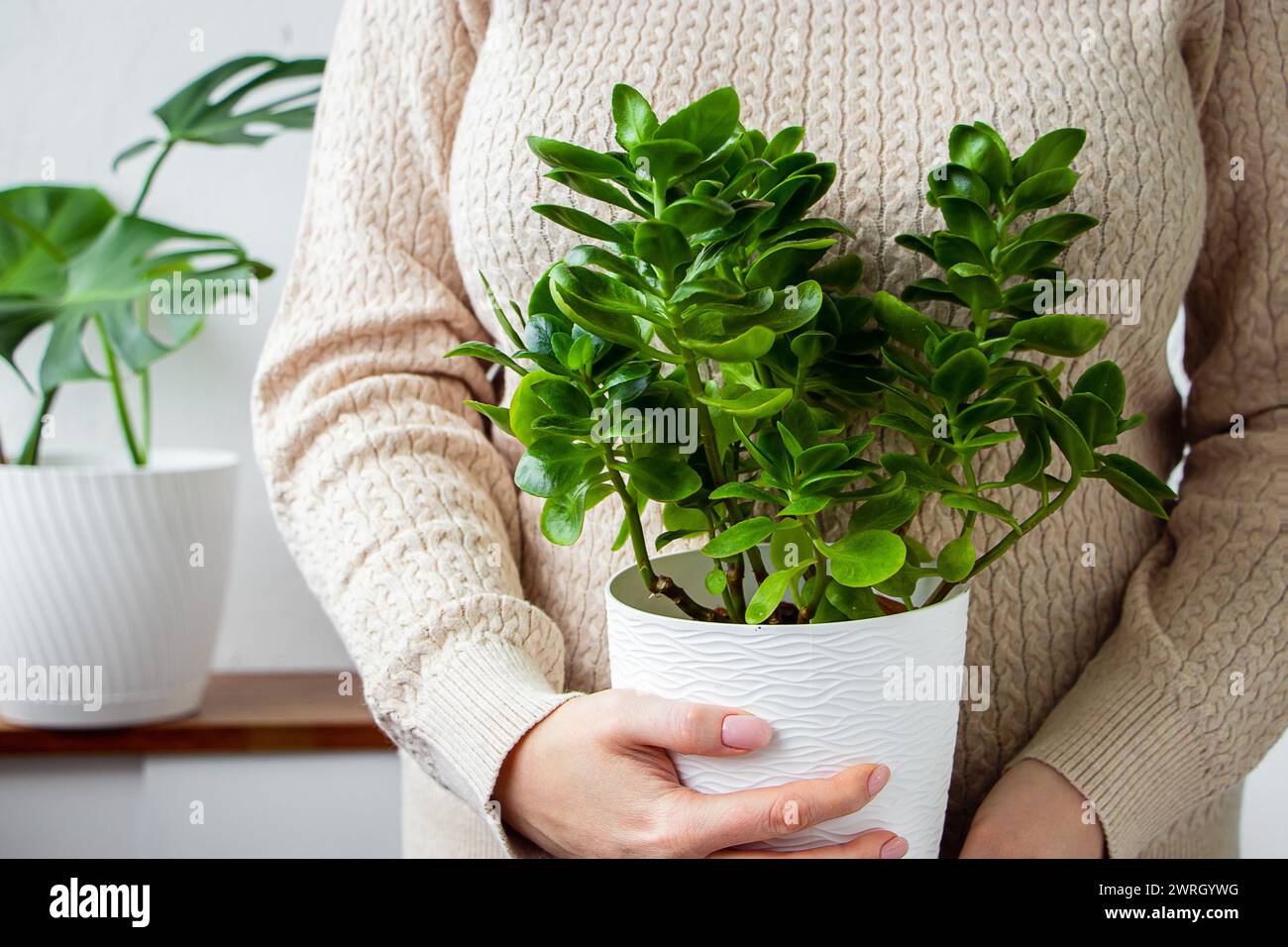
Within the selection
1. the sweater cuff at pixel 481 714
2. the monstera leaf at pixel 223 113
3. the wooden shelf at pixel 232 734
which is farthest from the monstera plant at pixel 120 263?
the sweater cuff at pixel 481 714

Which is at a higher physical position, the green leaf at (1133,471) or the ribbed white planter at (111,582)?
the green leaf at (1133,471)

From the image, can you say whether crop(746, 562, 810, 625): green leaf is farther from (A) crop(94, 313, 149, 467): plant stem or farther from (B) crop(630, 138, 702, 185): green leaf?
(A) crop(94, 313, 149, 467): plant stem

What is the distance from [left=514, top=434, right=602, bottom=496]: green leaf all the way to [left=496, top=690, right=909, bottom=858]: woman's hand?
95 millimetres

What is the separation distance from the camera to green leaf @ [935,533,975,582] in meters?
0.41

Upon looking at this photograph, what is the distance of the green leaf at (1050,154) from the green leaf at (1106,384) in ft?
0.26

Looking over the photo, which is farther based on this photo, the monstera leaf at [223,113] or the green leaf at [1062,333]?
the monstera leaf at [223,113]

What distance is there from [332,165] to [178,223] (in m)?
0.76

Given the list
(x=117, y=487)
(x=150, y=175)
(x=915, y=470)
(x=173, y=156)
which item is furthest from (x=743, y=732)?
(x=173, y=156)

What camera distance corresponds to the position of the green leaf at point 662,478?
40cm

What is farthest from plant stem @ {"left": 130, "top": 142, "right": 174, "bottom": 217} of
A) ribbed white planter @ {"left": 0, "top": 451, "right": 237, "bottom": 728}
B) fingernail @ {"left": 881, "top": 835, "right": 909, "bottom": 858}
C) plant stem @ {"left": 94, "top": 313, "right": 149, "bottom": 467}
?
fingernail @ {"left": 881, "top": 835, "right": 909, "bottom": 858}

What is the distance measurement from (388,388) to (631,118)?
0.31 meters

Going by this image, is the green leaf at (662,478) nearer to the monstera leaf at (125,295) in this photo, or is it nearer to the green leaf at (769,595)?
the green leaf at (769,595)
